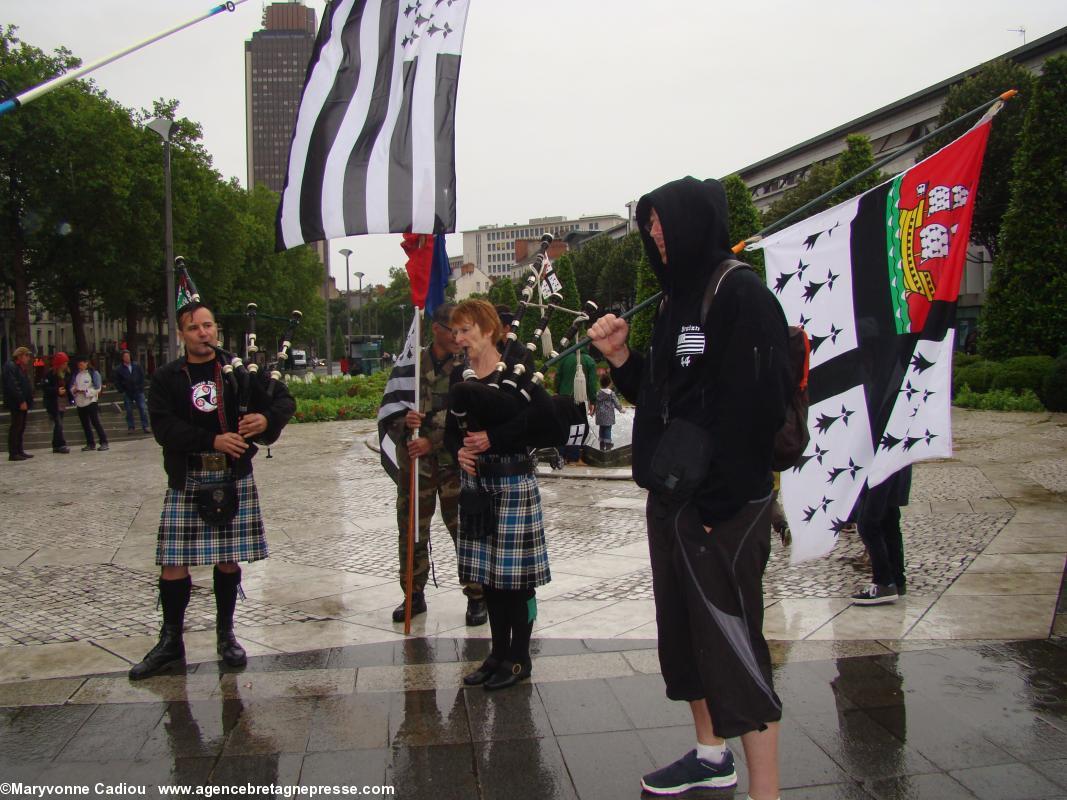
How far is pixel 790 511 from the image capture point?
5.19 meters

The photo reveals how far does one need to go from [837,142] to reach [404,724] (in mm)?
74606

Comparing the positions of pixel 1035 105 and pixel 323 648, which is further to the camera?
pixel 1035 105

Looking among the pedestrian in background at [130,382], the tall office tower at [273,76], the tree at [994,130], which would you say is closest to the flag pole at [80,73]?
the pedestrian in background at [130,382]

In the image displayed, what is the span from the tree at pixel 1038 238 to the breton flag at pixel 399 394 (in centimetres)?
2097

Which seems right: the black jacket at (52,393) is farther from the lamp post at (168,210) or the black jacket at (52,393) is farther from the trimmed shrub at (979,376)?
the trimmed shrub at (979,376)

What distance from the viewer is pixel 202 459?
466cm

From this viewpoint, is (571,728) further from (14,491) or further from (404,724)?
A: (14,491)

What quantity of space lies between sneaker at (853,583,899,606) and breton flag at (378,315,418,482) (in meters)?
3.16

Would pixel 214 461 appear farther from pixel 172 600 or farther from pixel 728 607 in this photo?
pixel 728 607

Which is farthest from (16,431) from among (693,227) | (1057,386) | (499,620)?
(1057,386)

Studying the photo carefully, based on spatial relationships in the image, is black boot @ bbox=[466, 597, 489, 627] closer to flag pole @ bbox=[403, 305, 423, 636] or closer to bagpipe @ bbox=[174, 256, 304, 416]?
flag pole @ bbox=[403, 305, 423, 636]

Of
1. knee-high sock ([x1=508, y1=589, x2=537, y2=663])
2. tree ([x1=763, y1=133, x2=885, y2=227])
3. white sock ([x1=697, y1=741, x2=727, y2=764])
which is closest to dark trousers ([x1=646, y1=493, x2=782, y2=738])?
white sock ([x1=697, y1=741, x2=727, y2=764])

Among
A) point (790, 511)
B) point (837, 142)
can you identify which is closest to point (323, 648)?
point (790, 511)

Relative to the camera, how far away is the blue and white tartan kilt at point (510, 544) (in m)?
4.30
